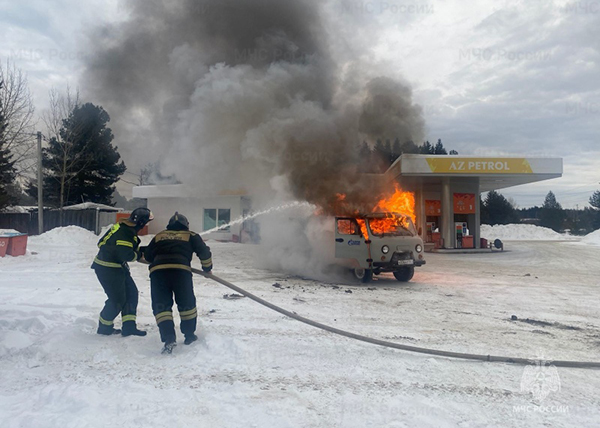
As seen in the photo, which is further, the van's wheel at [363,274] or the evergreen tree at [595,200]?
the evergreen tree at [595,200]

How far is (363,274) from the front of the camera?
31.5 ft

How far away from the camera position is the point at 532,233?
34.8 m

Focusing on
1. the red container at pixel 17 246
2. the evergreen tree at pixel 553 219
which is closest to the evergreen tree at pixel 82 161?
the red container at pixel 17 246

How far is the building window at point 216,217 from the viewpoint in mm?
26719

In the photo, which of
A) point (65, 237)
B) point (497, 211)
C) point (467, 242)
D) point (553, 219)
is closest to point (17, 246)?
point (65, 237)

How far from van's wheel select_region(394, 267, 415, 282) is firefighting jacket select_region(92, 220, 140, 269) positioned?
6.81 metres

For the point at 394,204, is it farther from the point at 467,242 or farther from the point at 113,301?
the point at 467,242

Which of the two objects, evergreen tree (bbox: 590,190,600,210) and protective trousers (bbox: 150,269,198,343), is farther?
evergreen tree (bbox: 590,190,600,210)

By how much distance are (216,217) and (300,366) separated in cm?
2360

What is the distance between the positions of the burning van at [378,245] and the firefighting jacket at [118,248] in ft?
18.2

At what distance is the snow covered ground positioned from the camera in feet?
9.96

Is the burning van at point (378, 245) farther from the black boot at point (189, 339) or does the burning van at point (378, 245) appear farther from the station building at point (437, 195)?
the black boot at point (189, 339)

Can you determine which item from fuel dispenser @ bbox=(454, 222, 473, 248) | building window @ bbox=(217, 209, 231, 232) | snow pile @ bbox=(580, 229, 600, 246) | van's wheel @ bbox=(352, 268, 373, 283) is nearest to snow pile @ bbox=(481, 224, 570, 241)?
snow pile @ bbox=(580, 229, 600, 246)

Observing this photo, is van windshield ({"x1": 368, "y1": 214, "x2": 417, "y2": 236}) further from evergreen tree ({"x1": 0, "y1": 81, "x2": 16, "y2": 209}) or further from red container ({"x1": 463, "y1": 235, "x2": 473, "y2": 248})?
evergreen tree ({"x1": 0, "y1": 81, "x2": 16, "y2": 209})
